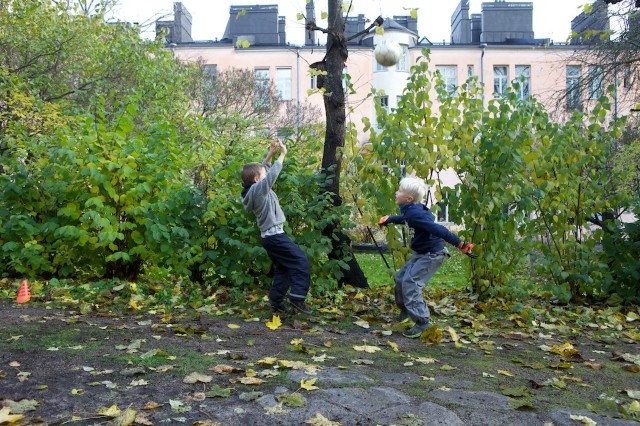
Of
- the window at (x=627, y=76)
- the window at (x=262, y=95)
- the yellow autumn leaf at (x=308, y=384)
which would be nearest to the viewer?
Result: the yellow autumn leaf at (x=308, y=384)

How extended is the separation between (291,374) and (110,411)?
1151 mm

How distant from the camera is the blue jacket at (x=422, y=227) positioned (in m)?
5.86

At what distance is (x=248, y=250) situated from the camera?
723 cm

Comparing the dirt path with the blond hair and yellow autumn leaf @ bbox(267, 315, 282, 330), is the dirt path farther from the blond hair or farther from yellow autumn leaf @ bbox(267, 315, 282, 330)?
the blond hair

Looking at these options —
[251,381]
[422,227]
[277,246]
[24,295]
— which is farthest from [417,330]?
[24,295]

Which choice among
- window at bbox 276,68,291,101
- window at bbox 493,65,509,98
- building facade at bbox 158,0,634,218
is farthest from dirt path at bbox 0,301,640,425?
window at bbox 493,65,509,98

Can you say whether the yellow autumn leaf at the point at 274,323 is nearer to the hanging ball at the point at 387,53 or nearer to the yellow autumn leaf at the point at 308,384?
the yellow autumn leaf at the point at 308,384

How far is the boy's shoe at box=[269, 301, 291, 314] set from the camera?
6.44 metres

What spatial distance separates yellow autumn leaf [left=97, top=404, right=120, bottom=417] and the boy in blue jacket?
9.73ft

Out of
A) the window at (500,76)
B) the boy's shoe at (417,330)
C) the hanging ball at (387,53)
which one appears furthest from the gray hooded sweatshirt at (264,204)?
the window at (500,76)

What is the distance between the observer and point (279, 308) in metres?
6.46

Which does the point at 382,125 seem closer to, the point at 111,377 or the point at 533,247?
the point at 533,247

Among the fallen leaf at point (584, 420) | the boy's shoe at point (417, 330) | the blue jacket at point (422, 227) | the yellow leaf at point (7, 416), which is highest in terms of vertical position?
the blue jacket at point (422, 227)

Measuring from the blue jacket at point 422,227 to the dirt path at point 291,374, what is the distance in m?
0.72
